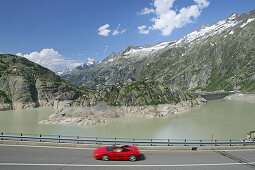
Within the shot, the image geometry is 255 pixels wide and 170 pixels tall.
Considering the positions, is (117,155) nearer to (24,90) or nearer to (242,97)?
(24,90)

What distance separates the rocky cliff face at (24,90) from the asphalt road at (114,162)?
10151cm

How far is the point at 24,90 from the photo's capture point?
117m

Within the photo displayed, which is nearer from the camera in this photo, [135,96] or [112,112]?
[112,112]

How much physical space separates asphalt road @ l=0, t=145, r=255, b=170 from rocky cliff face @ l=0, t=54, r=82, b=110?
101508 mm

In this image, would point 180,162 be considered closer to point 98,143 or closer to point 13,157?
point 98,143

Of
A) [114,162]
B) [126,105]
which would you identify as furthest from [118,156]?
[126,105]

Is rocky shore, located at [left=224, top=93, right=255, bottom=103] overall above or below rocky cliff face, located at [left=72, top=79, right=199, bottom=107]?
below

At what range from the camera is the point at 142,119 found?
234ft

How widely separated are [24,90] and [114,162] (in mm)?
118800

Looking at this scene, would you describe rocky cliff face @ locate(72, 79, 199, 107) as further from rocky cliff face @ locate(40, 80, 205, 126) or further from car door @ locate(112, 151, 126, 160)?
car door @ locate(112, 151, 126, 160)

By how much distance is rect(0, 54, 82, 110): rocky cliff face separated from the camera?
362 feet

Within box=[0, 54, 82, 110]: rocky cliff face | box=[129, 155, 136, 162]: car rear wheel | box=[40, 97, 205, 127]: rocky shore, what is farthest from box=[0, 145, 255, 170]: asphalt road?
box=[0, 54, 82, 110]: rocky cliff face

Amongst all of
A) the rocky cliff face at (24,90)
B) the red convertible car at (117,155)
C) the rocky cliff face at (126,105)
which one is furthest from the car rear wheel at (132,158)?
the rocky cliff face at (24,90)

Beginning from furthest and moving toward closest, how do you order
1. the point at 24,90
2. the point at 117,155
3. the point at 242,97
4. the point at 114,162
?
the point at 242,97, the point at 24,90, the point at 117,155, the point at 114,162
